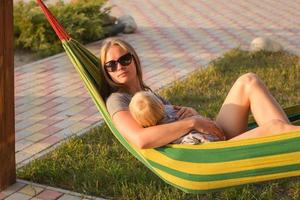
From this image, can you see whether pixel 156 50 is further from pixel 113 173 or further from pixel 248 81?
pixel 248 81

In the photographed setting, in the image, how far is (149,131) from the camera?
2.64 metres

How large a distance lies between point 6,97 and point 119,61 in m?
0.78

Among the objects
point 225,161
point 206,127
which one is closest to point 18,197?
point 206,127

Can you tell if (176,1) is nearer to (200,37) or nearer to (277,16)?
(277,16)

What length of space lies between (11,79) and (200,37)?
16.9 ft

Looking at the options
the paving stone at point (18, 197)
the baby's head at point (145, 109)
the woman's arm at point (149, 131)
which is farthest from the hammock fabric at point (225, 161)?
the paving stone at point (18, 197)

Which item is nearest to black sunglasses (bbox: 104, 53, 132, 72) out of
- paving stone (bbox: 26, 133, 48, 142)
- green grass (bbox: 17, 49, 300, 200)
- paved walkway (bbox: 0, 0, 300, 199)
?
green grass (bbox: 17, 49, 300, 200)

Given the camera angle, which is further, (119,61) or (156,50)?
(156,50)

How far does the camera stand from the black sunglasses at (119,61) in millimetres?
2998

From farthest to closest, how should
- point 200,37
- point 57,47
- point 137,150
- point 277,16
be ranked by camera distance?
point 277,16 < point 200,37 < point 57,47 < point 137,150

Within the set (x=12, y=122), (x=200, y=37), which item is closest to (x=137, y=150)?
(x=12, y=122)

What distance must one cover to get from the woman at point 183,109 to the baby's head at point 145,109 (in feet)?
0.16

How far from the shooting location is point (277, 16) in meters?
9.87

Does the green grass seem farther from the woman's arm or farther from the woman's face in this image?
the woman's face
